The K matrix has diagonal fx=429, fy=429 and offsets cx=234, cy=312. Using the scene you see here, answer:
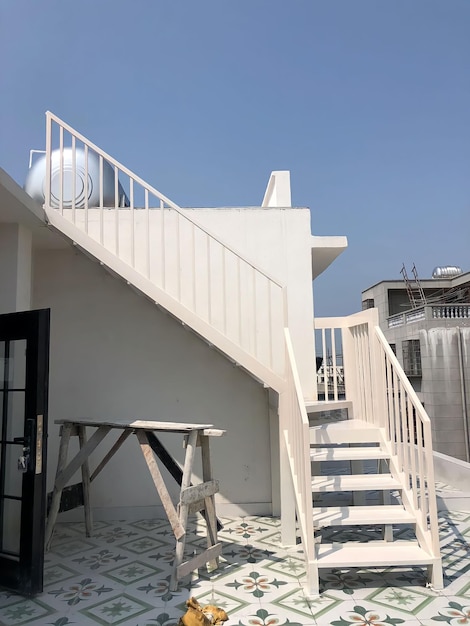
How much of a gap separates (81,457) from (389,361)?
2.44 metres

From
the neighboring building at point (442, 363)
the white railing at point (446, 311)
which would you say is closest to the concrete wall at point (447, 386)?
the neighboring building at point (442, 363)

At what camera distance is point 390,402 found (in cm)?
318

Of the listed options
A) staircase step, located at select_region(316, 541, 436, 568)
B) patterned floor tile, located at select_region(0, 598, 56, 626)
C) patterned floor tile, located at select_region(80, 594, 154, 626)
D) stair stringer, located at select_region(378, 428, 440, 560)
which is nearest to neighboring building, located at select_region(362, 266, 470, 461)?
stair stringer, located at select_region(378, 428, 440, 560)

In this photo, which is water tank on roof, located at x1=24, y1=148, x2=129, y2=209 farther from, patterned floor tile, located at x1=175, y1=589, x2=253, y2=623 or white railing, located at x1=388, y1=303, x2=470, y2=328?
white railing, located at x1=388, y1=303, x2=470, y2=328

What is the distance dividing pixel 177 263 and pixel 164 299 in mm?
350

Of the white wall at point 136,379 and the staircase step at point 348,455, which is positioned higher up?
the white wall at point 136,379

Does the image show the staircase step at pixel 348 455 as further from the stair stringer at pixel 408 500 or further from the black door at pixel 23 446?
the black door at pixel 23 446

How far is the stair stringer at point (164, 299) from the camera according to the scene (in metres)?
3.27

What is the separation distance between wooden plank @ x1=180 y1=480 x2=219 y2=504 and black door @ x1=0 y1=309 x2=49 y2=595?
86cm

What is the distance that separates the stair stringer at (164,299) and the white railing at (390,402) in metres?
0.84

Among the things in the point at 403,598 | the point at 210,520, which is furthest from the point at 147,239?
the point at 403,598

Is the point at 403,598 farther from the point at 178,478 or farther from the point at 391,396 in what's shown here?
the point at 178,478

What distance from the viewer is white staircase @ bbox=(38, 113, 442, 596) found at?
104 inches

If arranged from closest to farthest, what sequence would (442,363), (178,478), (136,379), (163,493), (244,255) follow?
1. (163,493)
2. (178,478)
3. (244,255)
4. (136,379)
5. (442,363)
